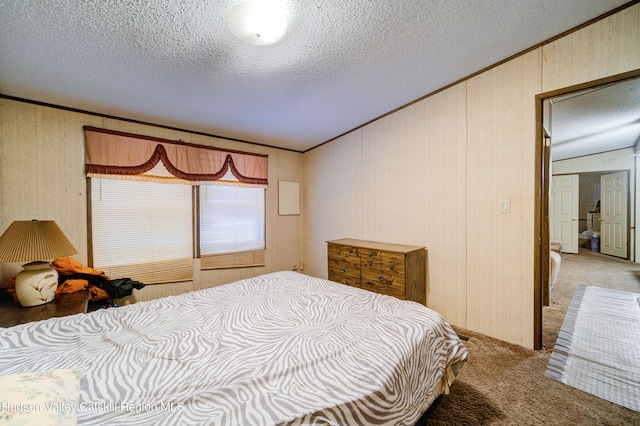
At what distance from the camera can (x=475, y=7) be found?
165 cm

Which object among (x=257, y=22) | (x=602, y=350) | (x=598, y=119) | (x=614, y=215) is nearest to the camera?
(x=257, y=22)

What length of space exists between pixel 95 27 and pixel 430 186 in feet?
10.4

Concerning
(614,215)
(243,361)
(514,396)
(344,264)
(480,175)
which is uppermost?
(480,175)

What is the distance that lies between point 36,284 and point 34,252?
270mm

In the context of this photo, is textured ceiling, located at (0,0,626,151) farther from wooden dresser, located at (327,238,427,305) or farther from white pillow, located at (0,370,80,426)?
white pillow, located at (0,370,80,426)

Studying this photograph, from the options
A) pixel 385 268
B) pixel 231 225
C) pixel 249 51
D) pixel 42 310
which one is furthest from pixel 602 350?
pixel 42 310

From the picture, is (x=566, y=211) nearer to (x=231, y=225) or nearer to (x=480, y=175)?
(x=480, y=175)

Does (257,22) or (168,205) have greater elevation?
(257,22)

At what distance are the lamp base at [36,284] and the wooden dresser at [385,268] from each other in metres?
2.77

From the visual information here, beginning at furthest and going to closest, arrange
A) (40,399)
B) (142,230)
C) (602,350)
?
(142,230) < (602,350) < (40,399)

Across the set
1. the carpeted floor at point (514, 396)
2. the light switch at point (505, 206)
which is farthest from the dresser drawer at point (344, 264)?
the light switch at point (505, 206)

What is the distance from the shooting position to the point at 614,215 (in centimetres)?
557

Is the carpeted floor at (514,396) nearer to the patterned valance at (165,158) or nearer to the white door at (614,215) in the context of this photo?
the patterned valance at (165,158)

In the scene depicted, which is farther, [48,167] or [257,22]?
[48,167]
